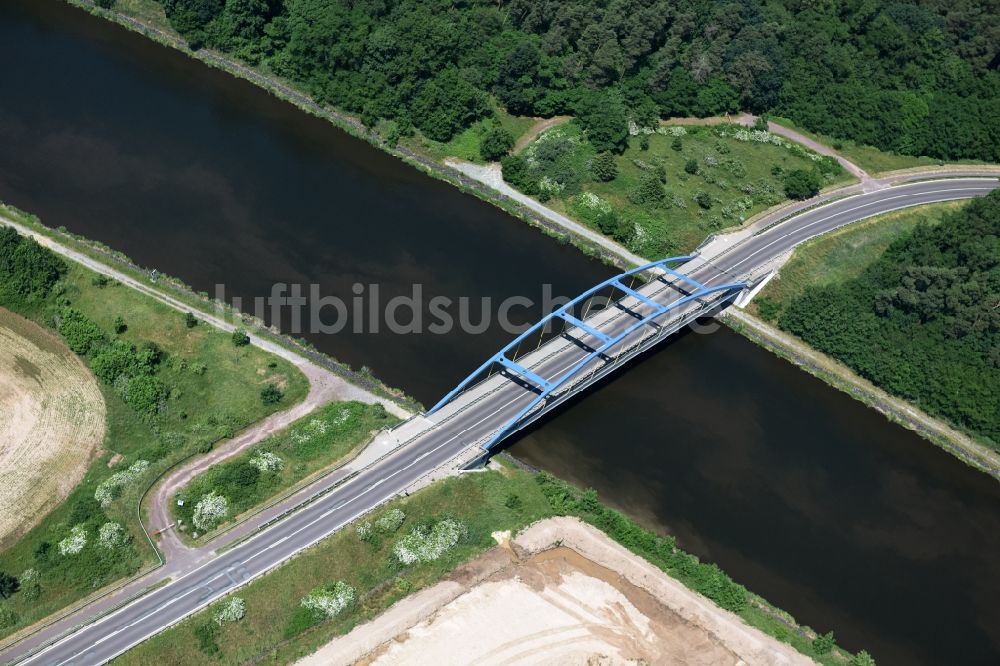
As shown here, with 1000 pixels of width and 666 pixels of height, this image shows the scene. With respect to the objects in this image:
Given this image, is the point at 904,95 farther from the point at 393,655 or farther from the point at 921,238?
the point at 393,655

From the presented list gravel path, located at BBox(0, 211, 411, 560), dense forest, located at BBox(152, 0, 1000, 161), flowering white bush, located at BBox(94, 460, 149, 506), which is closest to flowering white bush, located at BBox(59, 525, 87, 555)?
flowering white bush, located at BBox(94, 460, 149, 506)

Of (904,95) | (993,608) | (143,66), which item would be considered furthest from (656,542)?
(143,66)

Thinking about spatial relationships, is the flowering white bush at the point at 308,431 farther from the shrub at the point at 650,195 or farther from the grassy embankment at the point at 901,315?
the shrub at the point at 650,195

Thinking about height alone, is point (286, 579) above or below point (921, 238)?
below

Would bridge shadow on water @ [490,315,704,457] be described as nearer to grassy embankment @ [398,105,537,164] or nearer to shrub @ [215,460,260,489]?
shrub @ [215,460,260,489]

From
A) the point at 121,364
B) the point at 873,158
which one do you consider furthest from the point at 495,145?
the point at 121,364

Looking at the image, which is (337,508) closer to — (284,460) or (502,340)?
(284,460)
